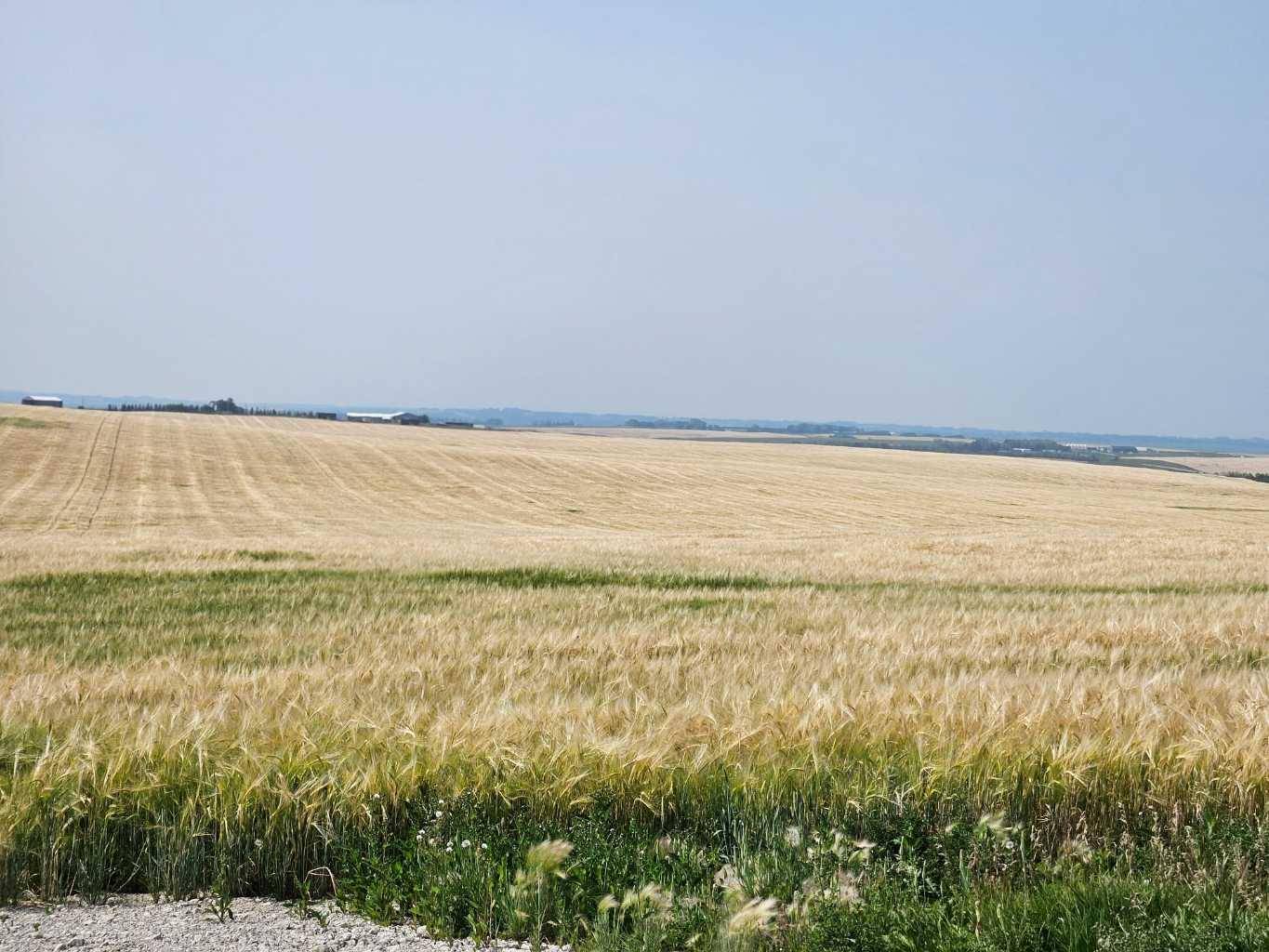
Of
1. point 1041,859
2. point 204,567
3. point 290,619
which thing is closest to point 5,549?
point 204,567

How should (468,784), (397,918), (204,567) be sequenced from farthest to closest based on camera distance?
1. (204,567)
2. (468,784)
3. (397,918)

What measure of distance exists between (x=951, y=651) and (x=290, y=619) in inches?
269

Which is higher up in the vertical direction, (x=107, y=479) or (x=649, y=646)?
(x=649, y=646)

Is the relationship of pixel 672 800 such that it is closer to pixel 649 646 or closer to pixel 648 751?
pixel 648 751

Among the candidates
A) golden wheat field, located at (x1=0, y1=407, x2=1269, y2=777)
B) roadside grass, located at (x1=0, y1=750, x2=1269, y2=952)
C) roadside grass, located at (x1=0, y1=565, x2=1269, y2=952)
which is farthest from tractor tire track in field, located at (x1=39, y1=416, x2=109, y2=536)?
roadside grass, located at (x1=0, y1=750, x2=1269, y2=952)

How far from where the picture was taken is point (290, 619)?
10555 mm

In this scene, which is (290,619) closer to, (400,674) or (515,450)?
(400,674)

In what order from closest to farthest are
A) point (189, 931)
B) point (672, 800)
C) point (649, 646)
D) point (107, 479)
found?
point (189, 931)
point (672, 800)
point (649, 646)
point (107, 479)

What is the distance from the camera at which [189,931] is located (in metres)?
3.39

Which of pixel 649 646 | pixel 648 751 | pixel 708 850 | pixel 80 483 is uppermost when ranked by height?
pixel 648 751

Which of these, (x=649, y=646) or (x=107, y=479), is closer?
(x=649, y=646)

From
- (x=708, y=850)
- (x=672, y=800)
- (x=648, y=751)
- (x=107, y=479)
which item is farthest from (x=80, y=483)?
(x=708, y=850)

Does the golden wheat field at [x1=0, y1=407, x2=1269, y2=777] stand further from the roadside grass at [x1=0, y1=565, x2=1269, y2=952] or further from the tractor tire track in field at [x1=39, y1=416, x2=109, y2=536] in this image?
the tractor tire track in field at [x1=39, y1=416, x2=109, y2=536]

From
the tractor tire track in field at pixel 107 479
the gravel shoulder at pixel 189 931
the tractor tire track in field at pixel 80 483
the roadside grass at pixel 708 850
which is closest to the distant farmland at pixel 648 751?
the roadside grass at pixel 708 850
